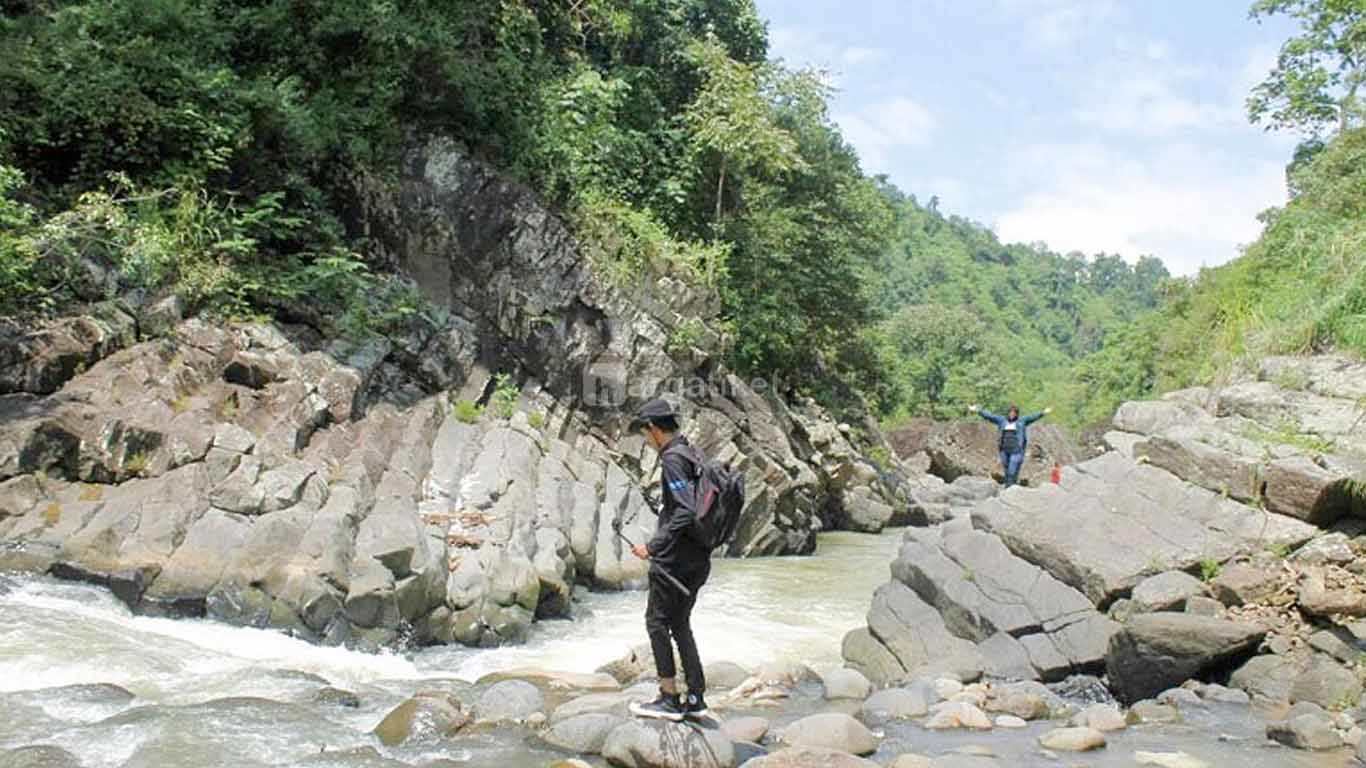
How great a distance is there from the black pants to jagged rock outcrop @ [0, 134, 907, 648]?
4361 millimetres

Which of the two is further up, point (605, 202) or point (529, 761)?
point (605, 202)

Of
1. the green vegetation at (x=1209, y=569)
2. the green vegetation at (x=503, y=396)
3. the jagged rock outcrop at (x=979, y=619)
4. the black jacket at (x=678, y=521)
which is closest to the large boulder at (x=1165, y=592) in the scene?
the green vegetation at (x=1209, y=569)

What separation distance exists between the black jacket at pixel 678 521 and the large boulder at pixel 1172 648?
4.21 meters

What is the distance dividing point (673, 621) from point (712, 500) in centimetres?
80

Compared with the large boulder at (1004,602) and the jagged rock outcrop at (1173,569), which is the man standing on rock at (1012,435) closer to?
the jagged rock outcrop at (1173,569)

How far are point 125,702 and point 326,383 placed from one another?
6656 mm

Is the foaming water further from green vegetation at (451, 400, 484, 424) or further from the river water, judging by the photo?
green vegetation at (451, 400, 484, 424)

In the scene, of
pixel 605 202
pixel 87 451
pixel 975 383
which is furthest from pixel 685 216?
pixel 975 383

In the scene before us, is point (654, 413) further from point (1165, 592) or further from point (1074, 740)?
point (1165, 592)

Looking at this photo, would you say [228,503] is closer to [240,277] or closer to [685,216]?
[240,277]

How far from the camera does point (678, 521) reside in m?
6.37

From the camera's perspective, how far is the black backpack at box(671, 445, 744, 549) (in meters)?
6.38

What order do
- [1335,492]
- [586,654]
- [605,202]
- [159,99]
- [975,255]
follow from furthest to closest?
[975,255] < [605,202] < [159,99] < [586,654] < [1335,492]

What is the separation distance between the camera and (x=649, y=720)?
666 centimetres
